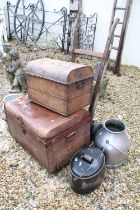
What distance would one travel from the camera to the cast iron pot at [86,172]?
1864 millimetres

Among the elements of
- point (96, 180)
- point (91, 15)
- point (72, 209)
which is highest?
point (91, 15)

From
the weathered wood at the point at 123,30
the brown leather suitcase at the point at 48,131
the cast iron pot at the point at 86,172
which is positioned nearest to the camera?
the cast iron pot at the point at 86,172

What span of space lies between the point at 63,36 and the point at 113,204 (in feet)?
16.2

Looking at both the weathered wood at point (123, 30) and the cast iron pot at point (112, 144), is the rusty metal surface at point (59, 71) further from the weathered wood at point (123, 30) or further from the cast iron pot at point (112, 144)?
the weathered wood at point (123, 30)

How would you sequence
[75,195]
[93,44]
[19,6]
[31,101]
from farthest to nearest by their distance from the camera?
[19,6]
[93,44]
[31,101]
[75,195]

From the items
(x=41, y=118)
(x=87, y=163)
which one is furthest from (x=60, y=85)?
(x=87, y=163)

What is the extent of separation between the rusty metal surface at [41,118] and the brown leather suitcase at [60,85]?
2.6 inches

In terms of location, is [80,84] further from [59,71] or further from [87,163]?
[87,163]

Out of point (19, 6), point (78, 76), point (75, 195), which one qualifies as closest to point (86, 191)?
point (75, 195)

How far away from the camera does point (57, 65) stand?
2.11 meters

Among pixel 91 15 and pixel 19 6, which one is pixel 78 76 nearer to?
pixel 91 15

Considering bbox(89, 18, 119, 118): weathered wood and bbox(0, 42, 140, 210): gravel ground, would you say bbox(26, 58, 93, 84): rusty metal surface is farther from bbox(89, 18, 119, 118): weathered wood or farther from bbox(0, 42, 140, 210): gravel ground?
bbox(0, 42, 140, 210): gravel ground

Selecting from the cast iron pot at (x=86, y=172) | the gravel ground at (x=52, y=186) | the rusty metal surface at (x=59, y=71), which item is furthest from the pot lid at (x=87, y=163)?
the rusty metal surface at (x=59, y=71)

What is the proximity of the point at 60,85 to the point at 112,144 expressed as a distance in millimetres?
813
